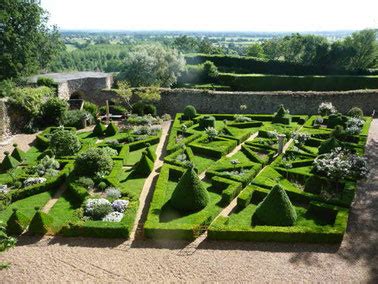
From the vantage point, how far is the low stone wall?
34.2m

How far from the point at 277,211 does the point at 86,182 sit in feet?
31.7

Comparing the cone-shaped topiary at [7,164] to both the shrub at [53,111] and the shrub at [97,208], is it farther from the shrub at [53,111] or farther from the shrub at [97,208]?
the shrub at [53,111]

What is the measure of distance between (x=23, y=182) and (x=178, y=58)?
101 feet

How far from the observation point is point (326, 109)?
31.7 meters

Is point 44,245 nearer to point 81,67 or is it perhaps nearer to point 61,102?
point 61,102

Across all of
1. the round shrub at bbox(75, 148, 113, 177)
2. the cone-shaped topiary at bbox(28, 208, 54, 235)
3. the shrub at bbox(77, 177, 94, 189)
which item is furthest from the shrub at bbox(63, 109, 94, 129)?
the cone-shaped topiary at bbox(28, 208, 54, 235)

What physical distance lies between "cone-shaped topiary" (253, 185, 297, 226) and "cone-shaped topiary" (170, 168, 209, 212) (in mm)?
2849

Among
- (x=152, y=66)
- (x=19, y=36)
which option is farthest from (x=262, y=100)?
(x=19, y=36)

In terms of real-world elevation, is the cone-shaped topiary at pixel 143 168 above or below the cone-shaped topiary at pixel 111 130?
above

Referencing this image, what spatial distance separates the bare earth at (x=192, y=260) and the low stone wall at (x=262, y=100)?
68.8 ft

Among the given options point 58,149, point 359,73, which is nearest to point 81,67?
→ point 359,73

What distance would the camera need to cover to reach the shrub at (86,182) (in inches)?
727

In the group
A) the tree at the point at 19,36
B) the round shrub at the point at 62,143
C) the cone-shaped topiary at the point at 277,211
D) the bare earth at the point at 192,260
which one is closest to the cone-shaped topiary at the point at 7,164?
the round shrub at the point at 62,143

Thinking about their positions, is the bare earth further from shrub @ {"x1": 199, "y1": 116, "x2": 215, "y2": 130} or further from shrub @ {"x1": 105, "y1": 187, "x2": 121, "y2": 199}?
shrub @ {"x1": 199, "y1": 116, "x2": 215, "y2": 130}
